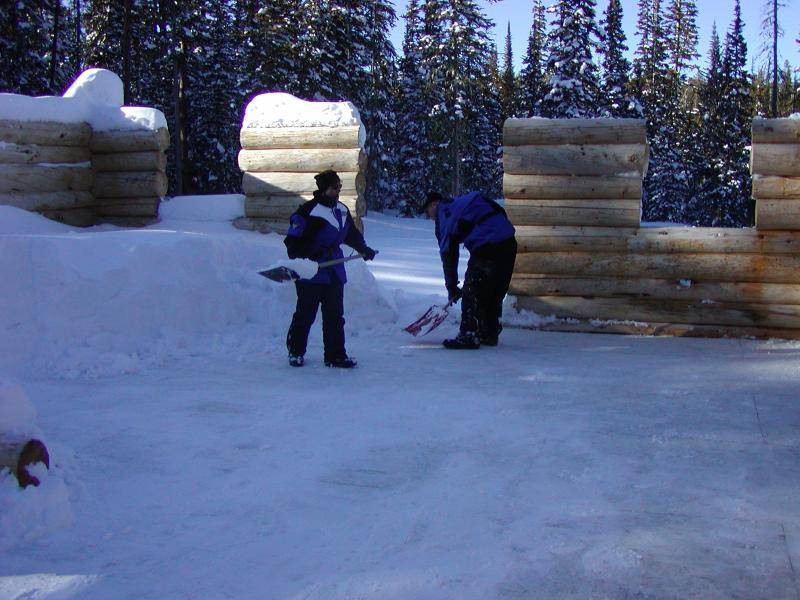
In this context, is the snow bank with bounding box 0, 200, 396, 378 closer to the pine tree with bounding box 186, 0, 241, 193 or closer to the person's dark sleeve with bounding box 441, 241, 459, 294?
the person's dark sleeve with bounding box 441, 241, 459, 294

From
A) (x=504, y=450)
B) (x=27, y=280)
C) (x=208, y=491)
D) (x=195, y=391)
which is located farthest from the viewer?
(x=27, y=280)

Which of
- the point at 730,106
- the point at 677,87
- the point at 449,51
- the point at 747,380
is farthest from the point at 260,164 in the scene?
the point at 677,87

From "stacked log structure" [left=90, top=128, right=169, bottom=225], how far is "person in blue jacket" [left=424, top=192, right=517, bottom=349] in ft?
17.0

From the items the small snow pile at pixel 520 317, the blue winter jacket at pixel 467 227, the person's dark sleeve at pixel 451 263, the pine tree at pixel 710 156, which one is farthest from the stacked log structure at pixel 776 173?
the pine tree at pixel 710 156

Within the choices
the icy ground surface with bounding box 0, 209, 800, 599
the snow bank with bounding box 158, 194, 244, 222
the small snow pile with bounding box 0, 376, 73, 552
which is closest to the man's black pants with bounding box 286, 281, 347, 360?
the icy ground surface with bounding box 0, 209, 800, 599

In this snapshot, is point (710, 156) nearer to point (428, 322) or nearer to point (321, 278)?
point (428, 322)

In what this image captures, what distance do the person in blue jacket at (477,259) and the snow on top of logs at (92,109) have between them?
5443 millimetres

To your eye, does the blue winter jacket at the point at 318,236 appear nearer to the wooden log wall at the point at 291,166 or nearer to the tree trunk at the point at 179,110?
the wooden log wall at the point at 291,166

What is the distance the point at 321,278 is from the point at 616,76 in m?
34.1

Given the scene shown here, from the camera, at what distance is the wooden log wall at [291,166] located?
35.2 ft

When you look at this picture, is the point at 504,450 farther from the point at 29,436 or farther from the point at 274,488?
the point at 29,436

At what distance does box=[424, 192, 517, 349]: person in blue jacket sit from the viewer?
7707 millimetres

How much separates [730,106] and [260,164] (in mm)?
34032

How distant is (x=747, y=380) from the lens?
6.24 meters
